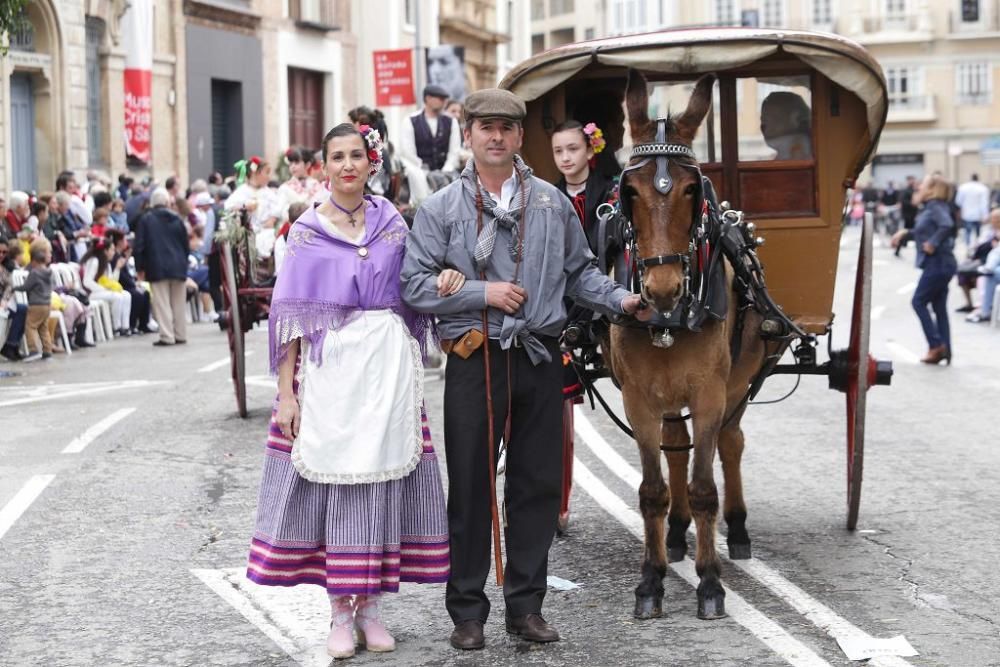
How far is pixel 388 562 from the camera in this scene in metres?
6.18

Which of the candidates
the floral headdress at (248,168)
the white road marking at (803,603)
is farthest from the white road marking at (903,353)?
the white road marking at (803,603)

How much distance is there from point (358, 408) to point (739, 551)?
8.08ft

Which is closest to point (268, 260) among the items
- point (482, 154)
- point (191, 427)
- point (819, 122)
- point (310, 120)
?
point (191, 427)

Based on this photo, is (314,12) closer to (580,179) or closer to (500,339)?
(580,179)

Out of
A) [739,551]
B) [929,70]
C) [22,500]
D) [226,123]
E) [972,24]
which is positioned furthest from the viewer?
[929,70]

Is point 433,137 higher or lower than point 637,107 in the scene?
higher

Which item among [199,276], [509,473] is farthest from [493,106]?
[199,276]

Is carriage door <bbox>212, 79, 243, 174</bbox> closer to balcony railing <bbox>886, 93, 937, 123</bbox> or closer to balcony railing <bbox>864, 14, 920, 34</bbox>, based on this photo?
balcony railing <bbox>886, 93, 937, 123</bbox>

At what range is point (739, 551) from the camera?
7746mm

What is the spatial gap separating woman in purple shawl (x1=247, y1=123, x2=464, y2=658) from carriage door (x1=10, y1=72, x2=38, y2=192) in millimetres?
23508

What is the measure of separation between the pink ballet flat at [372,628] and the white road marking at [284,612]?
17 cm

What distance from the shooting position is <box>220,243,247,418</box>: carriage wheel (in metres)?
13.0

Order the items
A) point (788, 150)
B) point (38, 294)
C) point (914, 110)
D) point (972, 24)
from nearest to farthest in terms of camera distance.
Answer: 1. point (788, 150)
2. point (38, 294)
3. point (914, 110)
4. point (972, 24)

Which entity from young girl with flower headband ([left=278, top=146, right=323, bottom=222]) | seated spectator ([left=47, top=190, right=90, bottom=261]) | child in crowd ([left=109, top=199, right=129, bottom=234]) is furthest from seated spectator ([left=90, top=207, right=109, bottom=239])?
young girl with flower headband ([left=278, top=146, right=323, bottom=222])
